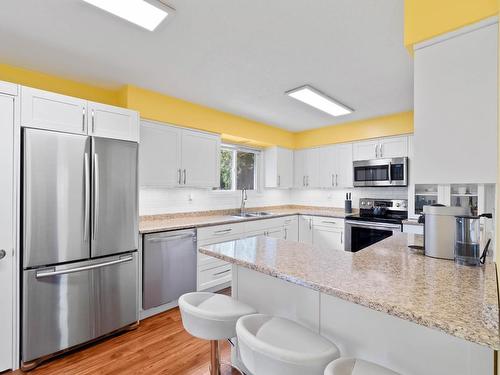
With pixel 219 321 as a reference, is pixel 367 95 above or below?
above

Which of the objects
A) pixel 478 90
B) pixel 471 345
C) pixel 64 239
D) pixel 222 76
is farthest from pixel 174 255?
pixel 478 90

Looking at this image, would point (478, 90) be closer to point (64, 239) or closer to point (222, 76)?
point (222, 76)

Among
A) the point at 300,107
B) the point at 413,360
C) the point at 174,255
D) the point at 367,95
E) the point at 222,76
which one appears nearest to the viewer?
the point at 413,360

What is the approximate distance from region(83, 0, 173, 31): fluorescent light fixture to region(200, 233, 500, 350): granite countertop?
1546 millimetres

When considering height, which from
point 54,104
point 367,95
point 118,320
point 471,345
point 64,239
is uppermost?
point 367,95

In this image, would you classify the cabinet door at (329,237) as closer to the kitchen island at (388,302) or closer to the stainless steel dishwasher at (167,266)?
the stainless steel dishwasher at (167,266)

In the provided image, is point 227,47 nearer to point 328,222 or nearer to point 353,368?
point 353,368

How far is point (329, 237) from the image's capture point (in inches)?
169

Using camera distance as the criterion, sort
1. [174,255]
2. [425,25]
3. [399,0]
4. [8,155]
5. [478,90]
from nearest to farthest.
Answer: [478,90] < [425,25] < [399,0] < [8,155] < [174,255]

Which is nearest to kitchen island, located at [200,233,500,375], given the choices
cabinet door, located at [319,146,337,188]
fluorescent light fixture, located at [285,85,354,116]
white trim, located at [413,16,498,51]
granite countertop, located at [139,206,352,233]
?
white trim, located at [413,16,498,51]

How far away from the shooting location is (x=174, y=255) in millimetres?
2830

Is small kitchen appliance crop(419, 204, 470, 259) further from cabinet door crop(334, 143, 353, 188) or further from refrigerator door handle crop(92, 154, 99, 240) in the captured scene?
cabinet door crop(334, 143, 353, 188)

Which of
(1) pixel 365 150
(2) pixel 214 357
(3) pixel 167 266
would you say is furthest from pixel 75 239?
(1) pixel 365 150

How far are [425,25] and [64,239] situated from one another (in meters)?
2.76
